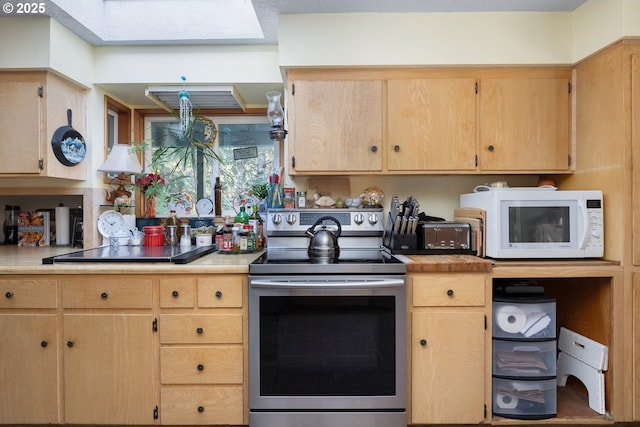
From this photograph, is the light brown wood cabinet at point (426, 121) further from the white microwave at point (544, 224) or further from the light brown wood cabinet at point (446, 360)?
the light brown wood cabinet at point (446, 360)

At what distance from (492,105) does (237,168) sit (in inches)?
73.0

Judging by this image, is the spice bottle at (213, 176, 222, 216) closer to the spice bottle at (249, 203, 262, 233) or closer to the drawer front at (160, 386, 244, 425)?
the spice bottle at (249, 203, 262, 233)

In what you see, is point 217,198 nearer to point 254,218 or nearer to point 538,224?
point 254,218

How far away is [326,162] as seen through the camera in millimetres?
2178

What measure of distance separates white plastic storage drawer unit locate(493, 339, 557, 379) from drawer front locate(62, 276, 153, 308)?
73.4 inches

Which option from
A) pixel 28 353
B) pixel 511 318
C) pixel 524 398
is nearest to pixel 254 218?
pixel 28 353

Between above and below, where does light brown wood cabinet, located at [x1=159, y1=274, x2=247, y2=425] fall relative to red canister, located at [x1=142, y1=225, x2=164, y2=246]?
below

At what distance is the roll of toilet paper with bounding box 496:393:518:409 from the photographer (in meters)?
1.83

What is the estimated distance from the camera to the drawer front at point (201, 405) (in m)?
1.77

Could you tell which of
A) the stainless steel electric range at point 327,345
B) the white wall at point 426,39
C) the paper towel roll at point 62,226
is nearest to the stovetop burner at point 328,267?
the stainless steel electric range at point 327,345

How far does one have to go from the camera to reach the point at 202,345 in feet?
5.81

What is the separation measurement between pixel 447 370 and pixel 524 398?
453mm

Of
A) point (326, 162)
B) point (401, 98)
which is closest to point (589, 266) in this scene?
point (401, 98)

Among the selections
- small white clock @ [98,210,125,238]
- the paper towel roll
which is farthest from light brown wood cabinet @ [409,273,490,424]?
the paper towel roll
